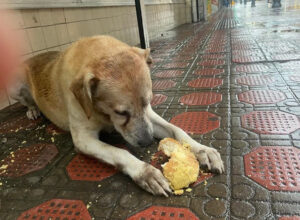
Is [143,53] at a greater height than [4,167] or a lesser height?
greater

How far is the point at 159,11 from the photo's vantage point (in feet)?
35.2

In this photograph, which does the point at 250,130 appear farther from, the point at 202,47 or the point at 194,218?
the point at 202,47

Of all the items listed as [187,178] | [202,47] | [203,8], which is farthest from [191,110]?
[203,8]

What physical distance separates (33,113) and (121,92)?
6.37ft

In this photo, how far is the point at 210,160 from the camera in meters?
1.86

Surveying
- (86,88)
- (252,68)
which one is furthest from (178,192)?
(252,68)

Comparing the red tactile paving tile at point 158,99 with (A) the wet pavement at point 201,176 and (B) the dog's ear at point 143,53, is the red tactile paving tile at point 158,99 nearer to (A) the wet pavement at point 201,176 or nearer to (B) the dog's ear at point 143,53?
(A) the wet pavement at point 201,176

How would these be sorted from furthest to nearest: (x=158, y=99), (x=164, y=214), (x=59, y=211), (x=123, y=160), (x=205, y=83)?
(x=205, y=83)
(x=158, y=99)
(x=123, y=160)
(x=59, y=211)
(x=164, y=214)

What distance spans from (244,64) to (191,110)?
221 cm

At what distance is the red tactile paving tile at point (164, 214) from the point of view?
4.88ft

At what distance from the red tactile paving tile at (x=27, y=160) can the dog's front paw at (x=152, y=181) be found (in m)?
0.96

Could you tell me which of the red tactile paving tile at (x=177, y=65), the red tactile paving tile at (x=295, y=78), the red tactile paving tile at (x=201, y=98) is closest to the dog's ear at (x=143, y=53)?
the red tactile paving tile at (x=201, y=98)

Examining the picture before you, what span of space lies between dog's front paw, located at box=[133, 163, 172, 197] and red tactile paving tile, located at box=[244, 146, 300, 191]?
1.89 feet

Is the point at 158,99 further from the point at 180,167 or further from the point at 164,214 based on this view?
the point at 164,214
